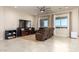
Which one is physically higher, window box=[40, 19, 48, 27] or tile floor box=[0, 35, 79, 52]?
window box=[40, 19, 48, 27]

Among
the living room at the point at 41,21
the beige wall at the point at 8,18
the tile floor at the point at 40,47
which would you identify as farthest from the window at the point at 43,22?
the tile floor at the point at 40,47

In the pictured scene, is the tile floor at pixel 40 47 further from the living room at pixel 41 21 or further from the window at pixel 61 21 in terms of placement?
the window at pixel 61 21

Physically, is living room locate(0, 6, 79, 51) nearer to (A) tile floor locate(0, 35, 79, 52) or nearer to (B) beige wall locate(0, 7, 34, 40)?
(B) beige wall locate(0, 7, 34, 40)

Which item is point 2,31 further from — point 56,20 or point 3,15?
point 56,20

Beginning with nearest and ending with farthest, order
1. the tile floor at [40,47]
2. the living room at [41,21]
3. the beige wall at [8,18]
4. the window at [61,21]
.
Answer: the tile floor at [40,47] < the beige wall at [8,18] < the living room at [41,21] < the window at [61,21]

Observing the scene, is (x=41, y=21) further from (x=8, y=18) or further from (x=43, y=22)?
(x=8, y=18)

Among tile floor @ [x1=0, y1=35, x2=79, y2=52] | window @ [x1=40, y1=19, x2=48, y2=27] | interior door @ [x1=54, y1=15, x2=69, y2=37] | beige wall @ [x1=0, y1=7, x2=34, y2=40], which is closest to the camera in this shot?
tile floor @ [x1=0, y1=35, x2=79, y2=52]

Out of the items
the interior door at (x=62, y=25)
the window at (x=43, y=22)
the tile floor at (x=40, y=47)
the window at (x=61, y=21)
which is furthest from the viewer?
the window at (x=43, y=22)

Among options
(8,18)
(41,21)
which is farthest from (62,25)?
(8,18)

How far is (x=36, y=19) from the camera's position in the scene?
13.6 metres

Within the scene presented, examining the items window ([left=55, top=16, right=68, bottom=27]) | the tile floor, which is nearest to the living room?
window ([left=55, top=16, right=68, bottom=27])

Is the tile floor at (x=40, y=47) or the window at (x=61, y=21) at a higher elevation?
the window at (x=61, y=21)

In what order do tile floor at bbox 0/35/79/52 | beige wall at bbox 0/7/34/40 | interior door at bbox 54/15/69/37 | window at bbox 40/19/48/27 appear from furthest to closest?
window at bbox 40/19/48/27 → interior door at bbox 54/15/69/37 → beige wall at bbox 0/7/34/40 → tile floor at bbox 0/35/79/52
